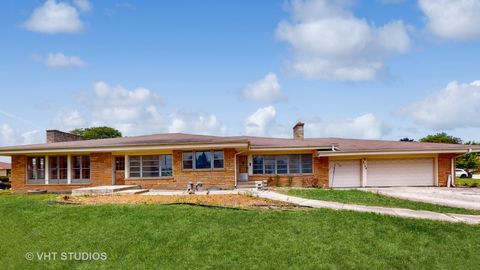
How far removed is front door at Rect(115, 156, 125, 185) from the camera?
2342cm

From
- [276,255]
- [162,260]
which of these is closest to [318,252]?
[276,255]

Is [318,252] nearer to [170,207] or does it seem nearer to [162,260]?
[162,260]

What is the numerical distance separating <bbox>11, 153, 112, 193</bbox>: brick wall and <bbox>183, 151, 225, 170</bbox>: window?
4701 mm

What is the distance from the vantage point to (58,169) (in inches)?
958

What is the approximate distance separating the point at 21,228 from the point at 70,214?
4.36 feet

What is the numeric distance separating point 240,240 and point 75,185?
17289 mm

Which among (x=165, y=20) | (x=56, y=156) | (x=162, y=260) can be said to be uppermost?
(x=165, y=20)

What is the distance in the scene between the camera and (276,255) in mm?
8375

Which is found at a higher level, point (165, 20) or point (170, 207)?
point (165, 20)

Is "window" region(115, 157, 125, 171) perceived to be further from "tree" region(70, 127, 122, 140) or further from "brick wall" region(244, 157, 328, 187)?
"tree" region(70, 127, 122, 140)

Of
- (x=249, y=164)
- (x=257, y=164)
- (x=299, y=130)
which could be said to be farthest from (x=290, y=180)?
(x=299, y=130)

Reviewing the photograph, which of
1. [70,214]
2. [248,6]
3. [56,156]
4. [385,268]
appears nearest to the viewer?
[385,268]

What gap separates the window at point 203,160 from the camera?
21.7 metres

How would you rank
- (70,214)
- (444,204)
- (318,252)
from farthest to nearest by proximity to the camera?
(444,204) → (70,214) → (318,252)
